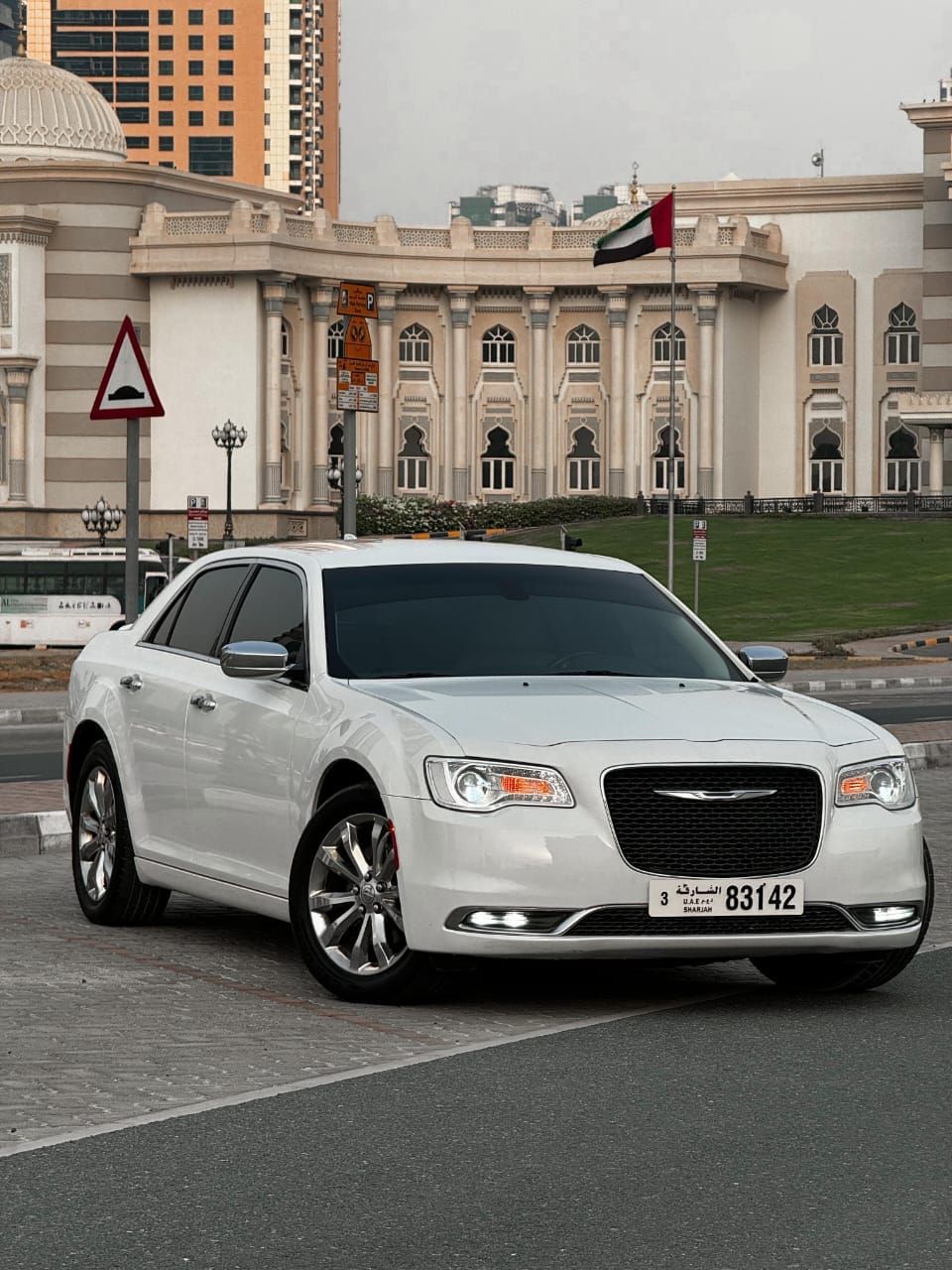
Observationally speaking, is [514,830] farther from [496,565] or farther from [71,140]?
[71,140]

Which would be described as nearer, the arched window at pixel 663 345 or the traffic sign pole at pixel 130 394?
the traffic sign pole at pixel 130 394

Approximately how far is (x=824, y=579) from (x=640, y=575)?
55105mm

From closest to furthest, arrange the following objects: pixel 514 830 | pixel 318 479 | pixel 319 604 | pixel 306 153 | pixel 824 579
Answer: pixel 514 830
pixel 319 604
pixel 824 579
pixel 318 479
pixel 306 153

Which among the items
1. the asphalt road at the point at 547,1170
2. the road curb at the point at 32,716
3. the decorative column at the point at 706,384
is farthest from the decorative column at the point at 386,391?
the asphalt road at the point at 547,1170

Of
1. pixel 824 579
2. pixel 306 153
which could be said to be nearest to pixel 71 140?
pixel 824 579

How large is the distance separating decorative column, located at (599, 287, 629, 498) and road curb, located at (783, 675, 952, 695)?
61172 millimetres

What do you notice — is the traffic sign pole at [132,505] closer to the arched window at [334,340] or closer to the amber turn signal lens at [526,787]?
the amber turn signal lens at [526,787]

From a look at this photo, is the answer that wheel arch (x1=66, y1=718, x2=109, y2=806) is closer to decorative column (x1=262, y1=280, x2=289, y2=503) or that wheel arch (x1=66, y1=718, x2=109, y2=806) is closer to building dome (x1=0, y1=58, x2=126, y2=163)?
decorative column (x1=262, y1=280, x2=289, y2=503)

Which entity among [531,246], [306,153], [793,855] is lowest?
[793,855]

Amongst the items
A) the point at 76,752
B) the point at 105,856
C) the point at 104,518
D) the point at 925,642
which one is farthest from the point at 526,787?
the point at 104,518

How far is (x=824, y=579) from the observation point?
210 ft

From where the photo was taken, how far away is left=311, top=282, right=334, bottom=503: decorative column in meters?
95.6

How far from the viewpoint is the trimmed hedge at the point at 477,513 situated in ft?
290

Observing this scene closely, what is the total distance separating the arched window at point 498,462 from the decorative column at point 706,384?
862cm
